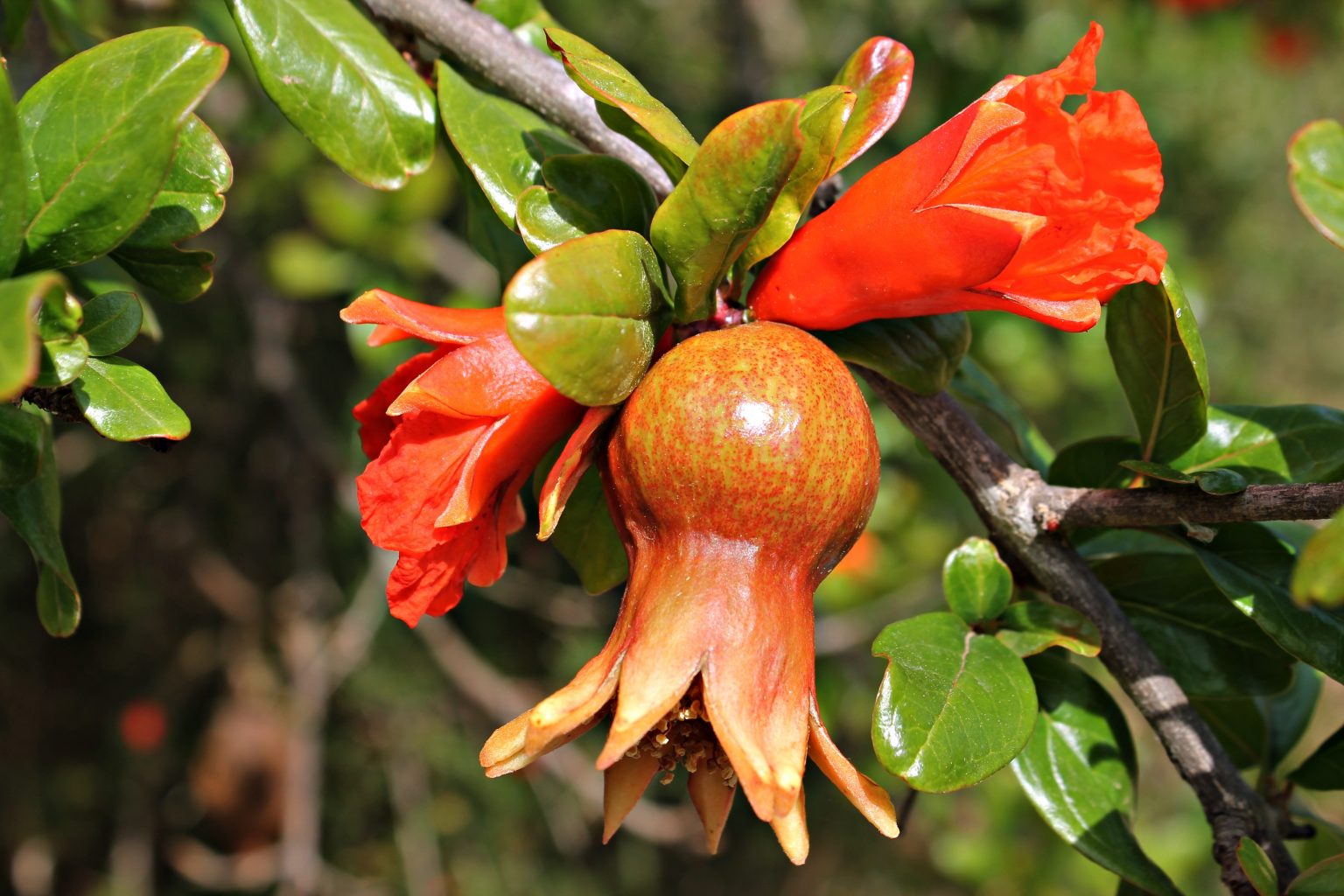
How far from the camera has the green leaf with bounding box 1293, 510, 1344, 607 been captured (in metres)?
0.50

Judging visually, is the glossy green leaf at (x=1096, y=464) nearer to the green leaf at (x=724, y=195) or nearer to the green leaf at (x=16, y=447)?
the green leaf at (x=724, y=195)

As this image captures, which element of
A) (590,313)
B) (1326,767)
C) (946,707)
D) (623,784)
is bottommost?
(1326,767)

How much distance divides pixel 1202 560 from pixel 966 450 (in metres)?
0.19

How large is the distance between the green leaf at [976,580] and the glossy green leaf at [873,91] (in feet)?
1.02

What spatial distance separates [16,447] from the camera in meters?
0.65

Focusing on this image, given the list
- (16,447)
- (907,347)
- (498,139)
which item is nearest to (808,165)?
(907,347)

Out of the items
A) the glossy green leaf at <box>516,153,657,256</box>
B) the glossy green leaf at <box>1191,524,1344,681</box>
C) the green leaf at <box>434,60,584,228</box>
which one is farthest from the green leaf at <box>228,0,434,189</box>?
the glossy green leaf at <box>1191,524,1344,681</box>

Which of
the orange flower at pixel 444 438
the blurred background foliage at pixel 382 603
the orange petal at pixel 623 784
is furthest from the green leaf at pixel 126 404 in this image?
the blurred background foliage at pixel 382 603

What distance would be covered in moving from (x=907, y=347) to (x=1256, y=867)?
0.43 m

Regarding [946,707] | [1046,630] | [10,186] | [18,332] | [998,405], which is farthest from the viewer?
[998,405]

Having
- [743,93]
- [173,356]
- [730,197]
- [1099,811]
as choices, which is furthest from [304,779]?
[730,197]

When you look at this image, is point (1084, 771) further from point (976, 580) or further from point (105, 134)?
point (105, 134)

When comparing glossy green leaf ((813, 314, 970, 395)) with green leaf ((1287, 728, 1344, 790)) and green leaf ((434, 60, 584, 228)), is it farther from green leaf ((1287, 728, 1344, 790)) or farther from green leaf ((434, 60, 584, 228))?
green leaf ((1287, 728, 1344, 790))

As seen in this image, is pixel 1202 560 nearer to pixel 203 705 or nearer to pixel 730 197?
pixel 730 197
